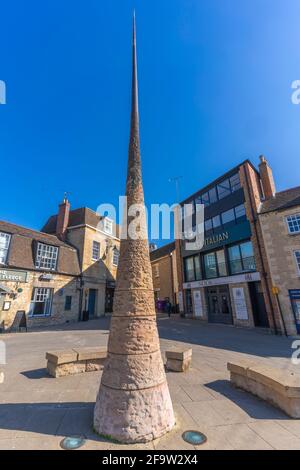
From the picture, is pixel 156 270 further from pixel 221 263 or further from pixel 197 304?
pixel 221 263

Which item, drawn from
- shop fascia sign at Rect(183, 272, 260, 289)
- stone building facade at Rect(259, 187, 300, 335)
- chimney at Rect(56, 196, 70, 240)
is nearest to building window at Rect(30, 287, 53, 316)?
chimney at Rect(56, 196, 70, 240)

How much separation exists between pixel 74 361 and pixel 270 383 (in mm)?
4718

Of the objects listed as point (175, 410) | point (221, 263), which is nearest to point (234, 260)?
point (221, 263)

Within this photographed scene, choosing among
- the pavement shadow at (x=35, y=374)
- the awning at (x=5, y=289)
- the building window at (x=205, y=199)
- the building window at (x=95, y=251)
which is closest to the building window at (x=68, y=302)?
the building window at (x=95, y=251)

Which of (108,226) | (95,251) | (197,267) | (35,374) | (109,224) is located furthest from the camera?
→ (109,224)

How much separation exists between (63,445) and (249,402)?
3466 mm

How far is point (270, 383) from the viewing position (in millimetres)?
4285

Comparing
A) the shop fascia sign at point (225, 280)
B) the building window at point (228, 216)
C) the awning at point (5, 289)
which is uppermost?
the building window at point (228, 216)

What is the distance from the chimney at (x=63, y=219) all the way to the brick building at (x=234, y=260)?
12.2 metres

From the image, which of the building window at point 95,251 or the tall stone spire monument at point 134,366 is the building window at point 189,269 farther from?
the tall stone spire monument at point 134,366

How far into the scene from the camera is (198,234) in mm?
21078

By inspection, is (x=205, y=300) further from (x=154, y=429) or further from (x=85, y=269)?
(x=154, y=429)

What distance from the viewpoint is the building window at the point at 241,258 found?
15953 mm
